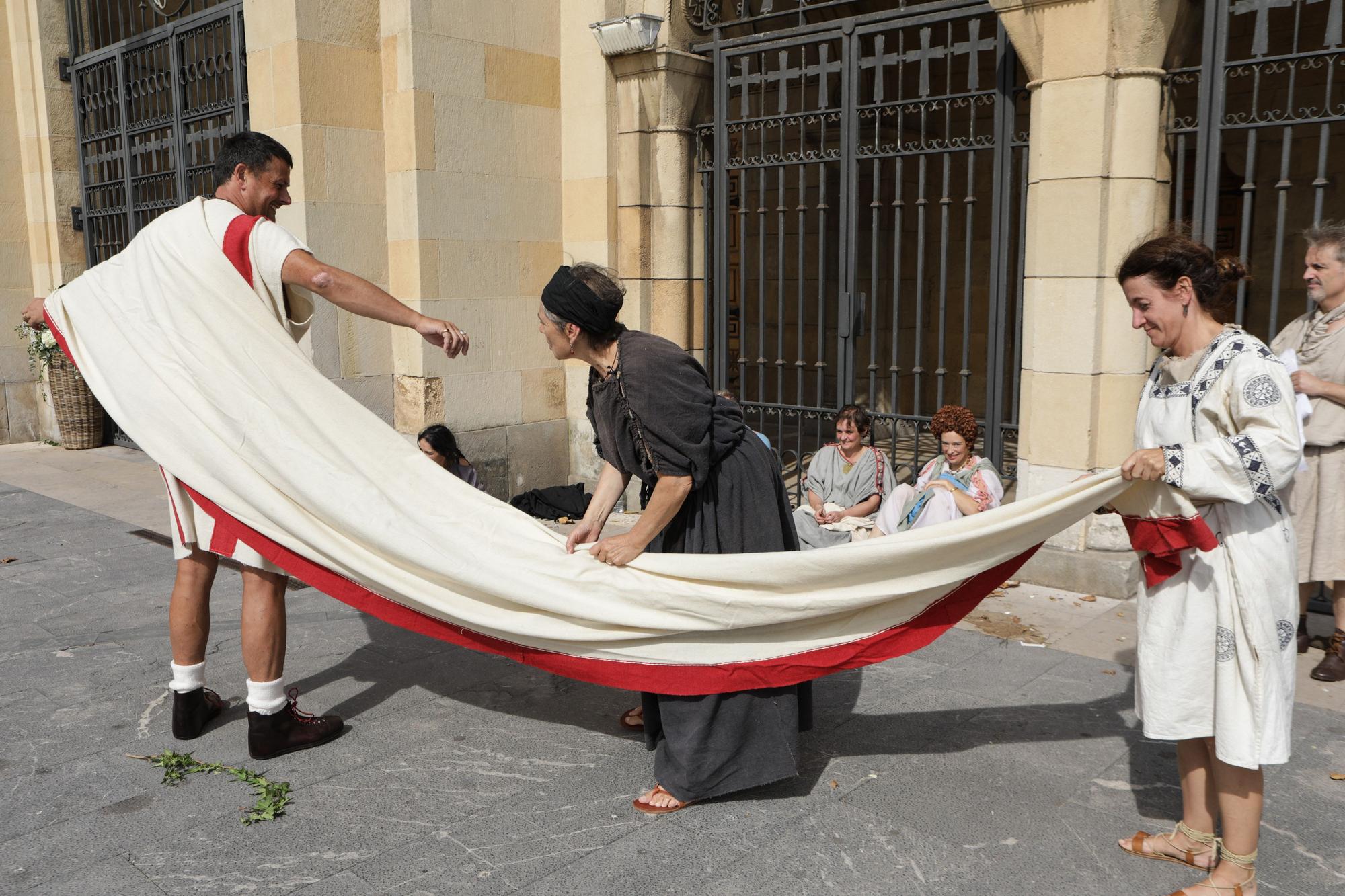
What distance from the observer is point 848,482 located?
645 centimetres

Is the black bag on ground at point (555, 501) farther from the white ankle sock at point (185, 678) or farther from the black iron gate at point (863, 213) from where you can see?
the white ankle sock at point (185, 678)

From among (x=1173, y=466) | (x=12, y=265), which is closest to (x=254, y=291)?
(x=1173, y=466)

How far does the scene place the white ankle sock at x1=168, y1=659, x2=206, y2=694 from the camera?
3.83 meters

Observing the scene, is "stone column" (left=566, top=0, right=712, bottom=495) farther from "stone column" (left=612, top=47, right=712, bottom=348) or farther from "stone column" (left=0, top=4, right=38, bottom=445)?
"stone column" (left=0, top=4, right=38, bottom=445)

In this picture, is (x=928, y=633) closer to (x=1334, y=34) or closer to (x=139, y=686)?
(x=139, y=686)

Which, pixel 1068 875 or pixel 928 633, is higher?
pixel 928 633

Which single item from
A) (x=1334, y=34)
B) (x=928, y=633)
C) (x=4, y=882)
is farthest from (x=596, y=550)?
(x=1334, y=34)

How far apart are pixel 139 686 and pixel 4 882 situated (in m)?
1.51

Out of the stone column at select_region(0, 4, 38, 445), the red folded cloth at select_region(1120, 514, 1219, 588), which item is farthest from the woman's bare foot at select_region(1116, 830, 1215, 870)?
the stone column at select_region(0, 4, 38, 445)

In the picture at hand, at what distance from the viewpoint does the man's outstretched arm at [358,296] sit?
3.49 meters

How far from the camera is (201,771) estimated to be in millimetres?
3615

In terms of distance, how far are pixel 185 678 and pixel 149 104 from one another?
8.97m

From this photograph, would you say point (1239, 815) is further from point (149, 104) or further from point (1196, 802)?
point (149, 104)

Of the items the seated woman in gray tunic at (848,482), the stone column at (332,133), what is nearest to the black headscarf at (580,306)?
the seated woman in gray tunic at (848,482)
